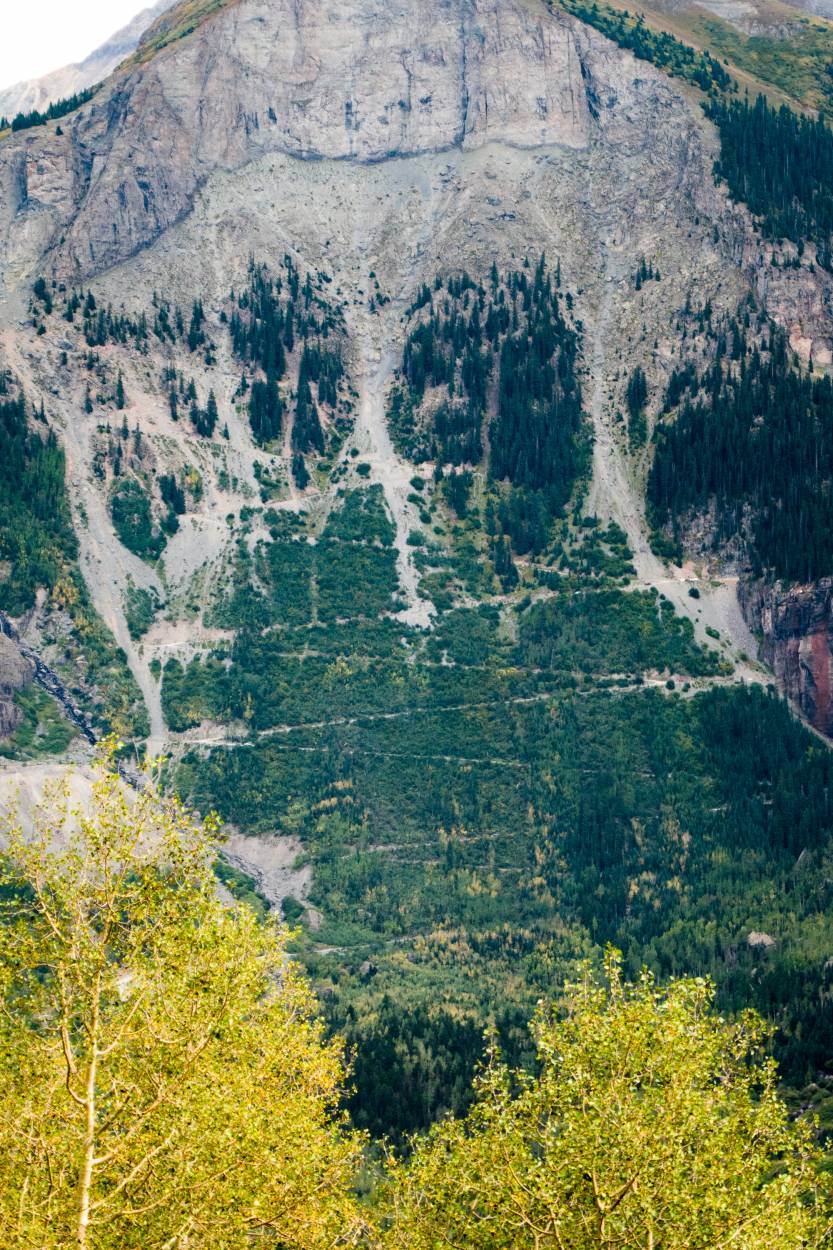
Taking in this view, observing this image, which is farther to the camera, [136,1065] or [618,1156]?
[136,1065]

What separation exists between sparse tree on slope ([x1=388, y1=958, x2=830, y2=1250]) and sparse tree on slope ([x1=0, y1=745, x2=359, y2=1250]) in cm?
527

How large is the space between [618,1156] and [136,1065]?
16.9m

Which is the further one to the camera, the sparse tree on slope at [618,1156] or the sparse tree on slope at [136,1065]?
the sparse tree on slope at [618,1156]

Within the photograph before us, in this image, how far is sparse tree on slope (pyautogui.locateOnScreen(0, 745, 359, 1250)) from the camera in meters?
49.4

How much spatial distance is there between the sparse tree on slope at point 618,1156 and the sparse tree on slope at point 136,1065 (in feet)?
17.3

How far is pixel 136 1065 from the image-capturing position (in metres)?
54.3

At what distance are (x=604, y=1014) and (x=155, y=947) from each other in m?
16.5

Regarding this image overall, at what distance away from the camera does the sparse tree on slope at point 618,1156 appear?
1989 inches

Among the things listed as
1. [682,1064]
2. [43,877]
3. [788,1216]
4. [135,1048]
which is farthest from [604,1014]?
[43,877]

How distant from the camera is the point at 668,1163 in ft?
166

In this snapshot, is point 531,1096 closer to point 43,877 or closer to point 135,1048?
point 135,1048

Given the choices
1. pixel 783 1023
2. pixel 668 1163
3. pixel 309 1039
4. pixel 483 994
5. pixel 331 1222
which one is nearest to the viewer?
pixel 668 1163

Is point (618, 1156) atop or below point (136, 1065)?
below

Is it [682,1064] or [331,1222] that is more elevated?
[682,1064]
